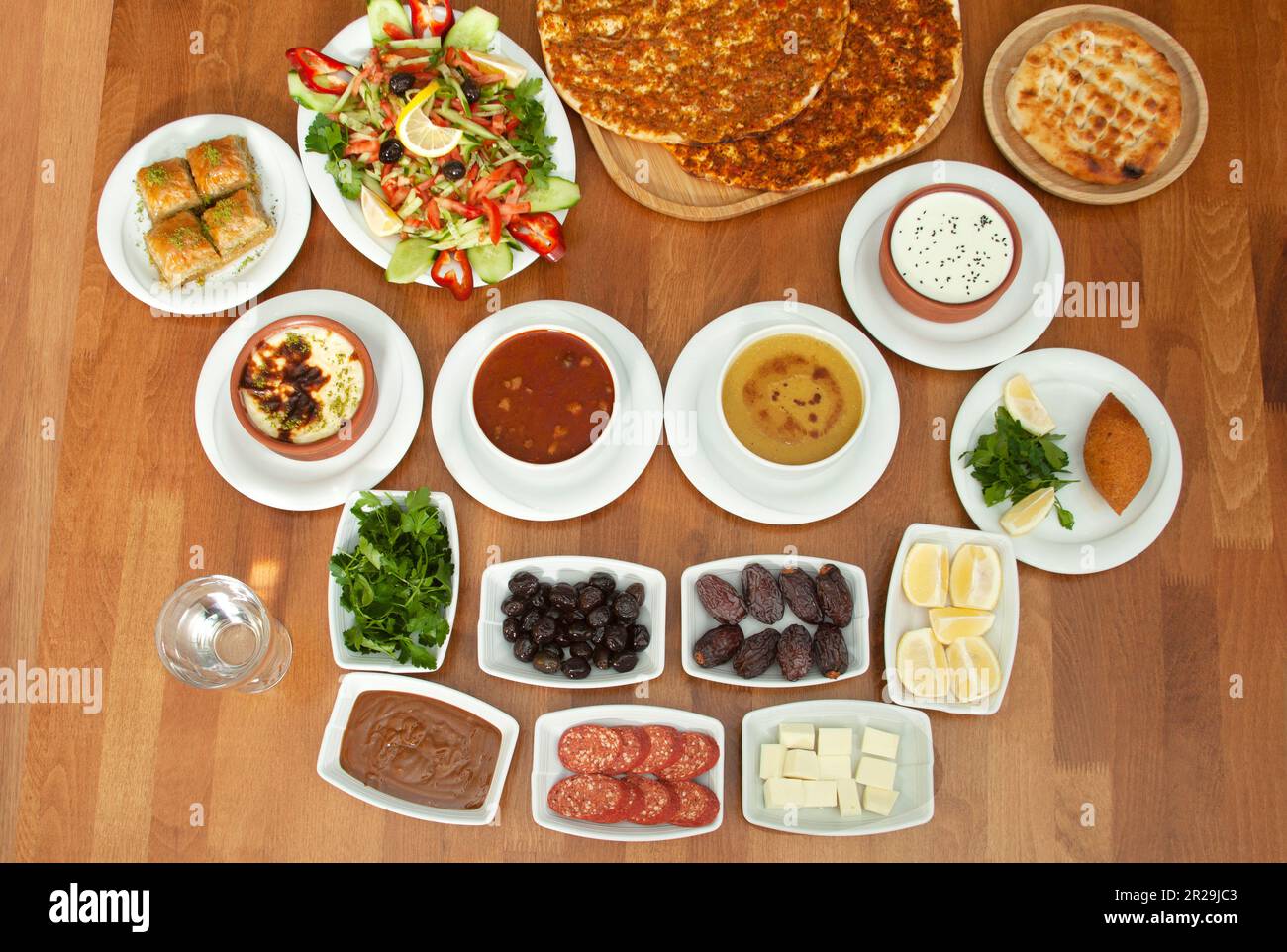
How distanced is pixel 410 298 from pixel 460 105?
1.55 feet

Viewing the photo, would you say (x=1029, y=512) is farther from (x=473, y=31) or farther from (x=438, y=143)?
(x=473, y=31)

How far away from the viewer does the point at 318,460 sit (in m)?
2.29

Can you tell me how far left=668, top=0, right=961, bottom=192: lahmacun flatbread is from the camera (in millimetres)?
2367

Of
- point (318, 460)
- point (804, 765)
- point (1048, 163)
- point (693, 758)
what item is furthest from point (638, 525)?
point (1048, 163)

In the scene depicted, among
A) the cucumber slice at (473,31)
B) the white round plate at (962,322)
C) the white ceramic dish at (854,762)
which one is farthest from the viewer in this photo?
the white round plate at (962,322)

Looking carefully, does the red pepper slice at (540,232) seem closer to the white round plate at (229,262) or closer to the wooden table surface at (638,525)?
the wooden table surface at (638,525)

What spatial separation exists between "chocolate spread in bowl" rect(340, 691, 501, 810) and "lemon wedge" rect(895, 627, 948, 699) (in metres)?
0.93

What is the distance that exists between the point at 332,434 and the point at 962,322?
4.89 ft

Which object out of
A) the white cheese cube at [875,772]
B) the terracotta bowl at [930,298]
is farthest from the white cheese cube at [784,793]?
the terracotta bowl at [930,298]

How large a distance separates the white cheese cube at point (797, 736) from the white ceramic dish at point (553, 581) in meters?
0.31

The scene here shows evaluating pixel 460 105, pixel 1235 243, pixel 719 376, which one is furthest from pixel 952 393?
pixel 460 105

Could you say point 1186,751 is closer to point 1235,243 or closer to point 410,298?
point 1235,243

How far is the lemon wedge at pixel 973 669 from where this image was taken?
7.19 ft

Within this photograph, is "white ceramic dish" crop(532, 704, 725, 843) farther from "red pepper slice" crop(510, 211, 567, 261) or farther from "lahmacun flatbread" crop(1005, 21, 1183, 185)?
"lahmacun flatbread" crop(1005, 21, 1183, 185)
